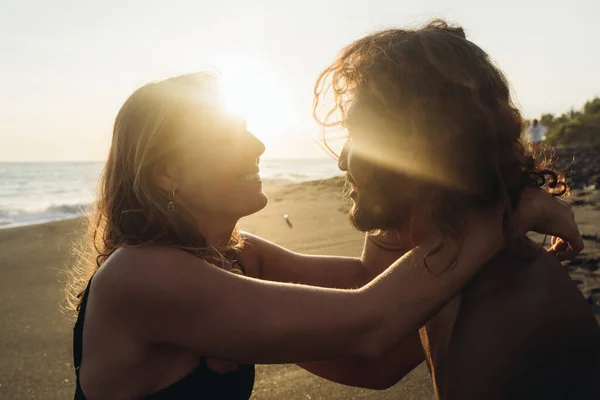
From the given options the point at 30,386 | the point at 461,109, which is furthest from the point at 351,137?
the point at 30,386

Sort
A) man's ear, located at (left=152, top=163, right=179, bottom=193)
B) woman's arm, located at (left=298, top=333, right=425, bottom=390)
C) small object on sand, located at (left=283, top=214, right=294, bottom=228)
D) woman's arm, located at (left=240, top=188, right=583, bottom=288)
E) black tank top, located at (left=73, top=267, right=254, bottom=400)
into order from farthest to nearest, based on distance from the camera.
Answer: small object on sand, located at (left=283, top=214, right=294, bottom=228), woman's arm, located at (left=240, top=188, right=583, bottom=288), woman's arm, located at (left=298, top=333, right=425, bottom=390), man's ear, located at (left=152, top=163, right=179, bottom=193), black tank top, located at (left=73, top=267, right=254, bottom=400)

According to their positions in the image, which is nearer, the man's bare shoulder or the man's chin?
the man's bare shoulder

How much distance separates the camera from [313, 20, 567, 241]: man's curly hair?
170cm

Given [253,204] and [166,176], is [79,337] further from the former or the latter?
[253,204]

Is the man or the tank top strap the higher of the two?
the man

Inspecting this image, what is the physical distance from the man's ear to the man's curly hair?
0.80 m

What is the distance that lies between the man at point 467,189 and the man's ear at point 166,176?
2.42 feet

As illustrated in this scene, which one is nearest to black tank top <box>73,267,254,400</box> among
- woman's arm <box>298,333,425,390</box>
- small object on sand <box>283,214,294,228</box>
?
woman's arm <box>298,333,425,390</box>

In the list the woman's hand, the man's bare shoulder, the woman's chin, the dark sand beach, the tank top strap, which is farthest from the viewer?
the dark sand beach

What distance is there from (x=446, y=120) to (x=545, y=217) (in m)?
0.48

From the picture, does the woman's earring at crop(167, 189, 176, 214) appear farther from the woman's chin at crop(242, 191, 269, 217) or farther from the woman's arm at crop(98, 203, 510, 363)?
the woman's arm at crop(98, 203, 510, 363)

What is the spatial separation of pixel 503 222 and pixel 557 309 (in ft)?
0.99

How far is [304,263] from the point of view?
2.77m

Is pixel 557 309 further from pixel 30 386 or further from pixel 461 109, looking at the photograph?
pixel 30 386
